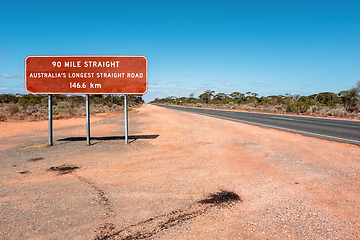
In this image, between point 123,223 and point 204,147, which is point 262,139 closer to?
point 204,147

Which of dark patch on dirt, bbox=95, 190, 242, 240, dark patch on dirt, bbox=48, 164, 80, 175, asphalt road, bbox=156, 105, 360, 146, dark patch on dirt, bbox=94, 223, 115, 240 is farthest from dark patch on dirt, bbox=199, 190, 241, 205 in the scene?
asphalt road, bbox=156, 105, 360, 146

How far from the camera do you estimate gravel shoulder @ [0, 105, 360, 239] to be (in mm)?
2637

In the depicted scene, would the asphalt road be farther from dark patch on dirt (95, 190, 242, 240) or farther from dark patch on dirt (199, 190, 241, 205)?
dark patch on dirt (95, 190, 242, 240)

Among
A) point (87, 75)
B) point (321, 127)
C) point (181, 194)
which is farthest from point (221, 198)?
point (321, 127)

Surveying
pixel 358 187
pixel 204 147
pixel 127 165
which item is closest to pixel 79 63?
pixel 127 165

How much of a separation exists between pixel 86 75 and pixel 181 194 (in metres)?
6.02

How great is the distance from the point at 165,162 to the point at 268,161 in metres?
2.56

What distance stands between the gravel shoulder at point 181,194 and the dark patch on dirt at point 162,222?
0.01m

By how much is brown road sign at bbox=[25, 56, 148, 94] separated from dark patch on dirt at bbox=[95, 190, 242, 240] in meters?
5.27

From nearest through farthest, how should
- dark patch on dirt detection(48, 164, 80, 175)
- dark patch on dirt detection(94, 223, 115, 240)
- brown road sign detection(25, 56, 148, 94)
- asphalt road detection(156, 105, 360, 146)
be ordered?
dark patch on dirt detection(94, 223, 115, 240) < dark patch on dirt detection(48, 164, 80, 175) < brown road sign detection(25, 56, 148, 94) < asphalt road detection(156, 105, 360, 146)

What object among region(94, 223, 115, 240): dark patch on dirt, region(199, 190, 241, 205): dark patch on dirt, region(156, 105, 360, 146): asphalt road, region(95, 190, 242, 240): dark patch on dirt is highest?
region(156, 105, 360, 146): asphalt road

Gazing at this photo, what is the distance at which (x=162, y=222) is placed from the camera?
2771 mm

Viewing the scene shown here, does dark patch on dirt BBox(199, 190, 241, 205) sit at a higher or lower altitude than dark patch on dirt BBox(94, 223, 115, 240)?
higher

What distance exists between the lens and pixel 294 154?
6160 millimetres
